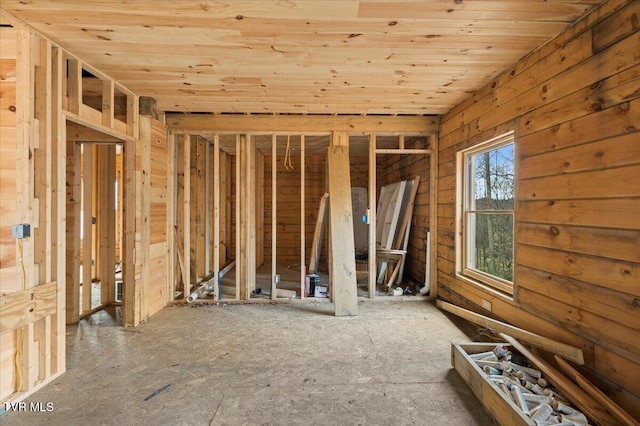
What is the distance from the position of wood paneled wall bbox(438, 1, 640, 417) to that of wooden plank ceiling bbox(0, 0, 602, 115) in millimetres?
256

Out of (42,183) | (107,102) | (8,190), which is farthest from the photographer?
(107,102)

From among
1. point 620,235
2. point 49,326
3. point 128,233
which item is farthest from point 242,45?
point 620,235

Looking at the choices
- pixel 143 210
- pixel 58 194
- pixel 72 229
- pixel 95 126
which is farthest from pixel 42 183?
pixel 72 229

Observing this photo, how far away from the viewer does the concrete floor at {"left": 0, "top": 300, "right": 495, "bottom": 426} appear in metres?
1.85

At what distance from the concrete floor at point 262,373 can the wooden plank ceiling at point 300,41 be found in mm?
2537

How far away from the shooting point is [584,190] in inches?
76.4

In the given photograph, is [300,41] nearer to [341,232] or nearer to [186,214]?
[341,232]

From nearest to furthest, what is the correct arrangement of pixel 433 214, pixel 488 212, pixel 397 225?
pixel 488 212, pixel 433 214, pixel 397 225

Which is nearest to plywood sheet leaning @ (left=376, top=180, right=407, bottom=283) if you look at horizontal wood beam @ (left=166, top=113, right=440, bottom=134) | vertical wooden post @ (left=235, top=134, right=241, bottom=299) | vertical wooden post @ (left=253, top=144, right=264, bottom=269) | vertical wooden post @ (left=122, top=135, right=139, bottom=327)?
horizontal wood beam @ (left=166, top=113, right=440, bottom=134)

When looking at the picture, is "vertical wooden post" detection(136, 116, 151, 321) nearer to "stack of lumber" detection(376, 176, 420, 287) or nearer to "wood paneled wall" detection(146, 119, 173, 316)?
"wood paneled wall" detection(146, 119, 173, 316)

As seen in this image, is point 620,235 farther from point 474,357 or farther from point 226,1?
point 226,1

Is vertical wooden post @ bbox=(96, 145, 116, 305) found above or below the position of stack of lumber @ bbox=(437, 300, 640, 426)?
above

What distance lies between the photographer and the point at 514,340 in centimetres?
241

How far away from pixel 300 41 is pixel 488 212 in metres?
2.56
